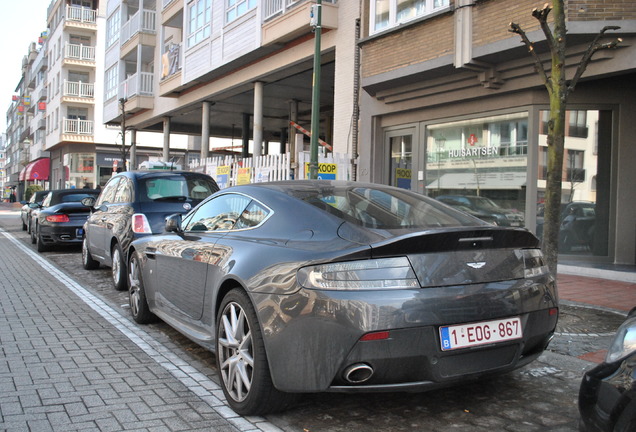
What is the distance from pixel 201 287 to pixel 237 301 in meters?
0.74

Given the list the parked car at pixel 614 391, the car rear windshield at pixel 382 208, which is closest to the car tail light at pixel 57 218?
the car rear windshield at pixel 382 208

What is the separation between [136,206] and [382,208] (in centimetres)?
510

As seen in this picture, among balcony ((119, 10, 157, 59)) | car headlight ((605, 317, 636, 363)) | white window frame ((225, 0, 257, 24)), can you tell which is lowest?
car headlight ((605, 317, 636, 363))

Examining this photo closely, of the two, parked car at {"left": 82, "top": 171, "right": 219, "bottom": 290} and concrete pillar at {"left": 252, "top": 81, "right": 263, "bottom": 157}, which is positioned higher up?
concrete pillar at {"left": 252, "top": 81, "right": 263, "bottom": 157}

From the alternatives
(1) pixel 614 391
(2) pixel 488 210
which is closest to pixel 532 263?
(1) pixel 614 391

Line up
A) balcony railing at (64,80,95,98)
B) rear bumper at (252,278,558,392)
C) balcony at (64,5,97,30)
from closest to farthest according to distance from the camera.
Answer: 1. rear bumper at (252,278,558,392)
2. balcony railing at (64,80,95,98)
3. balcony at (64,5,97,30)

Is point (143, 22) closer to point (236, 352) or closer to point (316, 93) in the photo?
point (316, 93)

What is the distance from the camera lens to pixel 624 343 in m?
2.45

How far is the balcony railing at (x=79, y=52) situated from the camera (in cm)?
4522

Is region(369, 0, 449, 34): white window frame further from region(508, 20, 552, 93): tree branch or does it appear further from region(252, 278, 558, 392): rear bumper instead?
region(252, 278, 558, 392): rear bumper

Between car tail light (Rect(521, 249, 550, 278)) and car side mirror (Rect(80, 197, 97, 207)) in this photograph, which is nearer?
car tail light (Rect(521, 249, 550, 278))

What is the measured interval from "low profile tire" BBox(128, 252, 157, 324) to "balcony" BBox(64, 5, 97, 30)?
45907 mm

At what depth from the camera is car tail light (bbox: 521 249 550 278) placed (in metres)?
3.46

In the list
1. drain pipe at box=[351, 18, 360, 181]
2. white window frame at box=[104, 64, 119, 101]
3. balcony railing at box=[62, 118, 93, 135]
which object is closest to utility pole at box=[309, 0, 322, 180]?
drain pipe at box=[351, 18, 360, 181]
